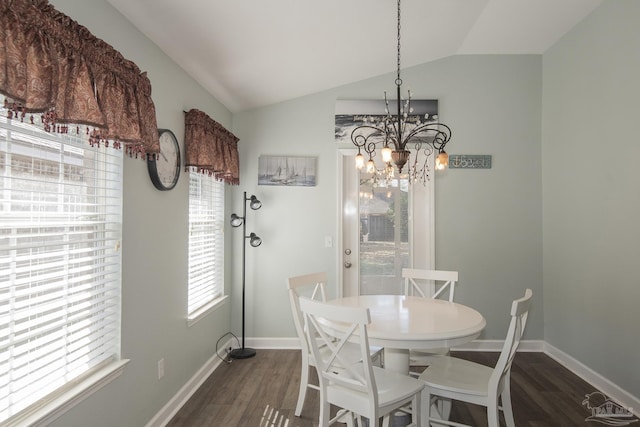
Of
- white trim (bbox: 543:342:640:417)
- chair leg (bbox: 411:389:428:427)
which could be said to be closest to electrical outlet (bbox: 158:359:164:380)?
chair leg (bbox: 411:389:428:427)

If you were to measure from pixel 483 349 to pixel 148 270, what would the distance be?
327 centimetres

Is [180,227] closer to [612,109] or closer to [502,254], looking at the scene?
[502,254]

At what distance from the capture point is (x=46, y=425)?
147 cm

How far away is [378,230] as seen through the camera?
3846mm

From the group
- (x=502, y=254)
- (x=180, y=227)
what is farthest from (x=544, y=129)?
(x=180, y=227)

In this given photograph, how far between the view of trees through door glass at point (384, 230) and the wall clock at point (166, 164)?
194 centimetres

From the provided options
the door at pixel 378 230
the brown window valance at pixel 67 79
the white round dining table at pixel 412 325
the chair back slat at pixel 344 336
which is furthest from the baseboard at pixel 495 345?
the brown window valance at pixel 67 79

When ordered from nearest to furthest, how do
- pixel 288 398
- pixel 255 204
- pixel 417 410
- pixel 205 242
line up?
1. pixel 417 410
2. pixel 288 398
3. pixel 205 242
4. pixel 255 204

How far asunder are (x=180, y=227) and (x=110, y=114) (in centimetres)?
117

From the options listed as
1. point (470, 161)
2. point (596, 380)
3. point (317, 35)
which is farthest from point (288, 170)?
point (596, 380)

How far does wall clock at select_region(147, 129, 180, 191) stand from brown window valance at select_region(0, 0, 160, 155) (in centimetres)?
30

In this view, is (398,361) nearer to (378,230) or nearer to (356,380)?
Answer: (356,380)

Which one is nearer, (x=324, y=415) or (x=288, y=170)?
(x=324, y=415)

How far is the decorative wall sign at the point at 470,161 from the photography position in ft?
12.4
